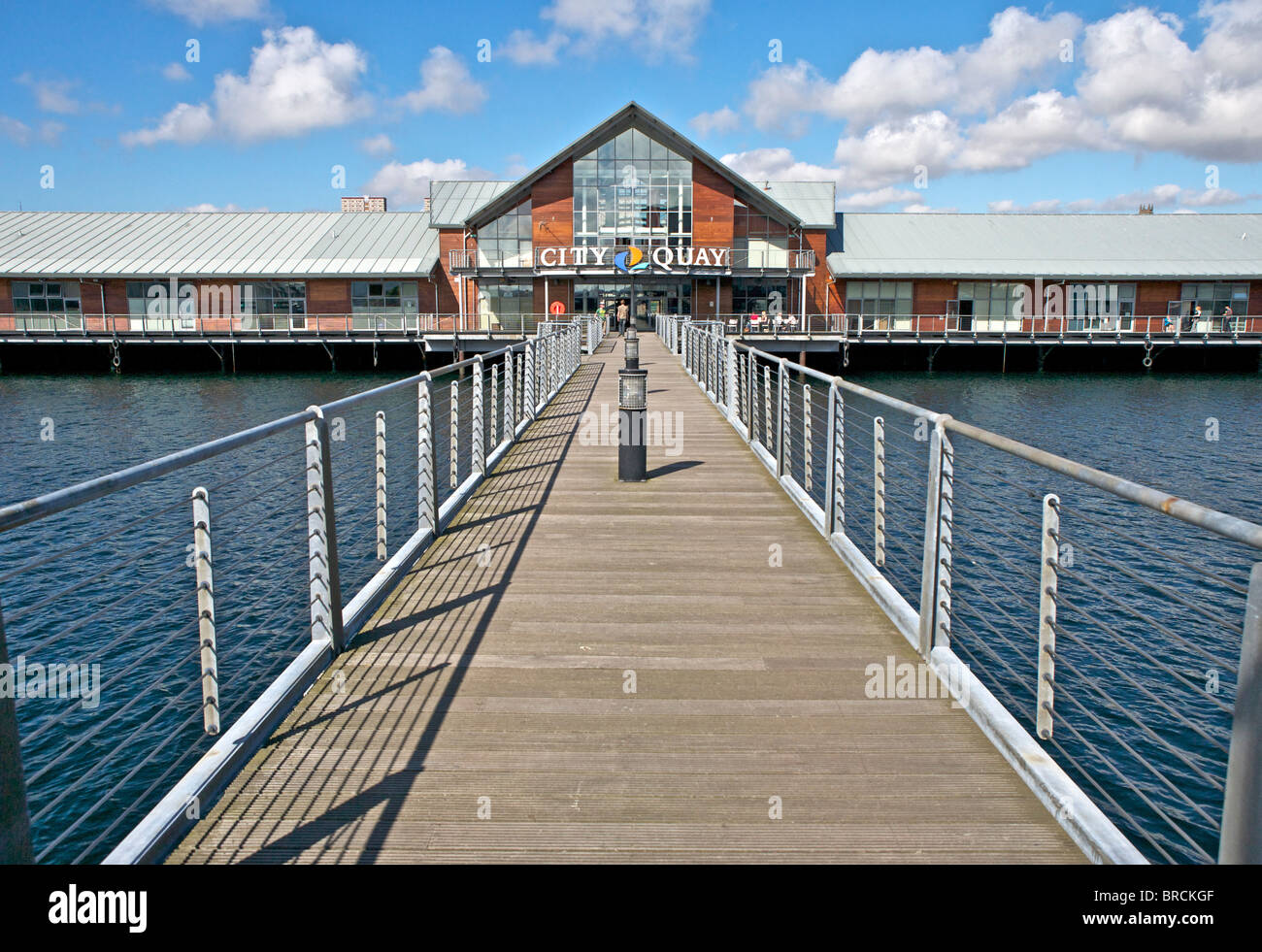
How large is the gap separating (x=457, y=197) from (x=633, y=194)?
36.4 ft

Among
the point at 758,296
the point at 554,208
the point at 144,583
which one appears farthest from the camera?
the point at 758,296

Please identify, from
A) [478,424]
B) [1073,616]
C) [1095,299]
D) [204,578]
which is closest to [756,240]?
[1095,299]

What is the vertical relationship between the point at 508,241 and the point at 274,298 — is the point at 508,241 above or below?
above

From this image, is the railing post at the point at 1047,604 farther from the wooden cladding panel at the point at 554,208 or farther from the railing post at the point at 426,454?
the wooden cladding panel at the point at 554,208

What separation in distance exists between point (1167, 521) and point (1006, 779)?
46.6ft

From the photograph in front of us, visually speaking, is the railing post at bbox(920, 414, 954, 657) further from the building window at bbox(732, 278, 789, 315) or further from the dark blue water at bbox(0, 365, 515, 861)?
the building window at bbox(732, 278, 789, 315)

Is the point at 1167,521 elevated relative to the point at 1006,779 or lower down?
lower down

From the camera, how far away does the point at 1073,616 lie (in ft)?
36.5

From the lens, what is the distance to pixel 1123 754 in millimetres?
8641

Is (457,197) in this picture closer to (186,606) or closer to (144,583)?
(144,583)

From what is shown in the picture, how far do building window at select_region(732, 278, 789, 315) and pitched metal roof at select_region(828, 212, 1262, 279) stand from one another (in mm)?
3013

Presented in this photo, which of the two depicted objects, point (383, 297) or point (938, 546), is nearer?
point (938, 546)
